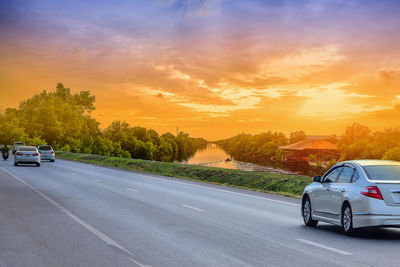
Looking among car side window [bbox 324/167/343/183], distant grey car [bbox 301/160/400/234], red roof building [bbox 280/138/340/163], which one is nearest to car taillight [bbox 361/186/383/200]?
distant grey car [bbox 301/160/400/234]

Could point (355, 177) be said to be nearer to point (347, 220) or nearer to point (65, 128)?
point (347, 220)

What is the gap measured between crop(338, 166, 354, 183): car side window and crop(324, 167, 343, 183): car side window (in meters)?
0.24

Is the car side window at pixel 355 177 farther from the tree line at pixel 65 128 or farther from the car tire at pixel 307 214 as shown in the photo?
the tree line at pixel 65 128

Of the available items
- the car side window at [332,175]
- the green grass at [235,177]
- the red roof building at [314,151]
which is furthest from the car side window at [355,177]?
the red roof building at [314,151]

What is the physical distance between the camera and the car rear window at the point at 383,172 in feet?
36.3

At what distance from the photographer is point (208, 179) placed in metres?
31.1

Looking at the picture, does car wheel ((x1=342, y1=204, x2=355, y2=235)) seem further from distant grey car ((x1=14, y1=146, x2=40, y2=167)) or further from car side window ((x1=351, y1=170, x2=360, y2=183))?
distant grey car ((x1=14, y1=146, x2=40, y2=167))

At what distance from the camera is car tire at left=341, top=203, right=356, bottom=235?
11.0 m

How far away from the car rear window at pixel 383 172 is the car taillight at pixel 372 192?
0.33 meters

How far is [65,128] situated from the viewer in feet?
424

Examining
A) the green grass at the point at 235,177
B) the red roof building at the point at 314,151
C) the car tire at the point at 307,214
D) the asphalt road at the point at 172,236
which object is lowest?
the asphalt road at the point at 172,236

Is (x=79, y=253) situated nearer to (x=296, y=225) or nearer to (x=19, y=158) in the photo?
(x=296, y=225)

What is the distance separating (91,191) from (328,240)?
41.3 feet

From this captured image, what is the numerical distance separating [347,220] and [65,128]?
123m
